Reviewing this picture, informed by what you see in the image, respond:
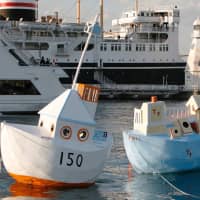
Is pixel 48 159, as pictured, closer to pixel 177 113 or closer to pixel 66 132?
pixel 66 132

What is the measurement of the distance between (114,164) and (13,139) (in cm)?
651

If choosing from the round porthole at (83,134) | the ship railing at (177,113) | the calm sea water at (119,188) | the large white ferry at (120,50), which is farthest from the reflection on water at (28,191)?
the large white ferry at (120,50)

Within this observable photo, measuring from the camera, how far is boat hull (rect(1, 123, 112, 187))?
18.9 metres

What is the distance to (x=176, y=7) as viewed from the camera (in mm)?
82625

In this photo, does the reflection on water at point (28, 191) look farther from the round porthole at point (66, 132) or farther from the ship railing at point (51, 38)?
the ship railing at point (51, 38)

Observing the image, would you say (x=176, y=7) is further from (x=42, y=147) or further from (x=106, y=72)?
(x=42, y=147)

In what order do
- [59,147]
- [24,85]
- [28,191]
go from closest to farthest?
[59,147] → [28,191] → [24,85]

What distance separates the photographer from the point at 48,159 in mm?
18953

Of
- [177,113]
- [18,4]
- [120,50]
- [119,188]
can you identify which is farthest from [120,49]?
[119,188]

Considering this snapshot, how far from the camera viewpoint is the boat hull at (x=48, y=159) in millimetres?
18938

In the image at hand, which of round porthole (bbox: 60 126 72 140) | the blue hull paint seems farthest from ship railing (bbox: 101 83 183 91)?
round porthole (bbox: 60 126 72 140)

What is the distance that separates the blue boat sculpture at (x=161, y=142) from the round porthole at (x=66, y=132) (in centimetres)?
389

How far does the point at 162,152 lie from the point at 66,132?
4441 millimetres

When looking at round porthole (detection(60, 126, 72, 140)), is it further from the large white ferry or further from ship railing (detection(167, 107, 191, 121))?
the large white ferry
